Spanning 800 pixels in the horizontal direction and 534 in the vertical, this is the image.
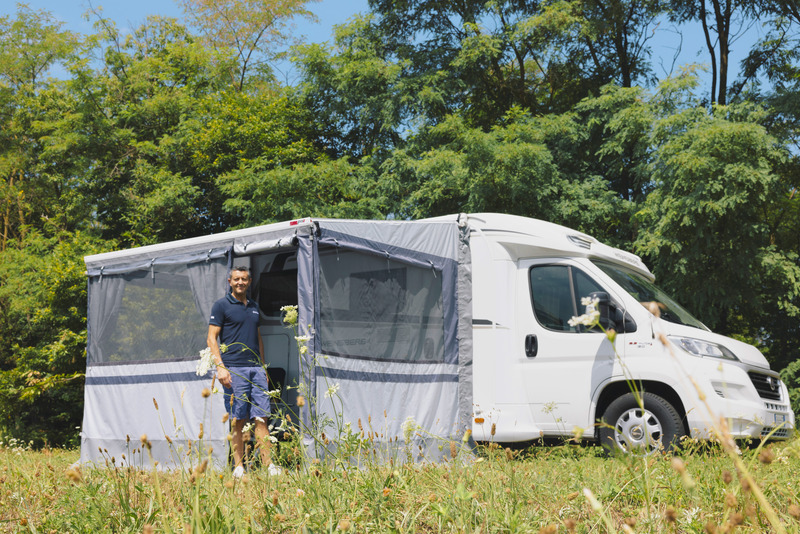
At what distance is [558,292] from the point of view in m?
7.02

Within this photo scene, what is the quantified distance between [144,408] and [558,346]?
14.2 ft

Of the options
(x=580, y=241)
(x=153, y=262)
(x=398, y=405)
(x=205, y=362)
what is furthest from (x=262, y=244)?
(x=580, y=241)

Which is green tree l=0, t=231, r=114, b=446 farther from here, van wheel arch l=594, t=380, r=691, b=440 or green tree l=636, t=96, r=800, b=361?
green tree l=636, t=96, r=800, b=361

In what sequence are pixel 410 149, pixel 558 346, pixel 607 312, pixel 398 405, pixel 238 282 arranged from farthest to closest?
pixel 410 149
pixel 558 346
pixel 398 405
pixel 607 312
pixel 238 282

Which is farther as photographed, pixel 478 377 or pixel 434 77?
pixel 434 77

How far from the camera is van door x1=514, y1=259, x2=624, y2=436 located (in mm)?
6676

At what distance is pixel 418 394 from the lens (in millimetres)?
6820

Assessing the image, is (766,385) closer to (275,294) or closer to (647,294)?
(647,294)

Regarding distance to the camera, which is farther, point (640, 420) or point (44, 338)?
point (44, 338)

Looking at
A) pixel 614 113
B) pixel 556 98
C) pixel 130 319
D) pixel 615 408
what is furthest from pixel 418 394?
pixel 556 98

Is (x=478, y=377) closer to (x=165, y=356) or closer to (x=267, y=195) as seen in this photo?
(x=165, y=356)

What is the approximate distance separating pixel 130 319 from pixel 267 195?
23.3 ft

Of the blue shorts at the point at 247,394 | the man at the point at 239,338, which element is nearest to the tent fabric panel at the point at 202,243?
the man at the point at 239,338

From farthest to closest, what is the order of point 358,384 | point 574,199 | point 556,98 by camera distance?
point 556,98 < point 574,199 < point 358,384
